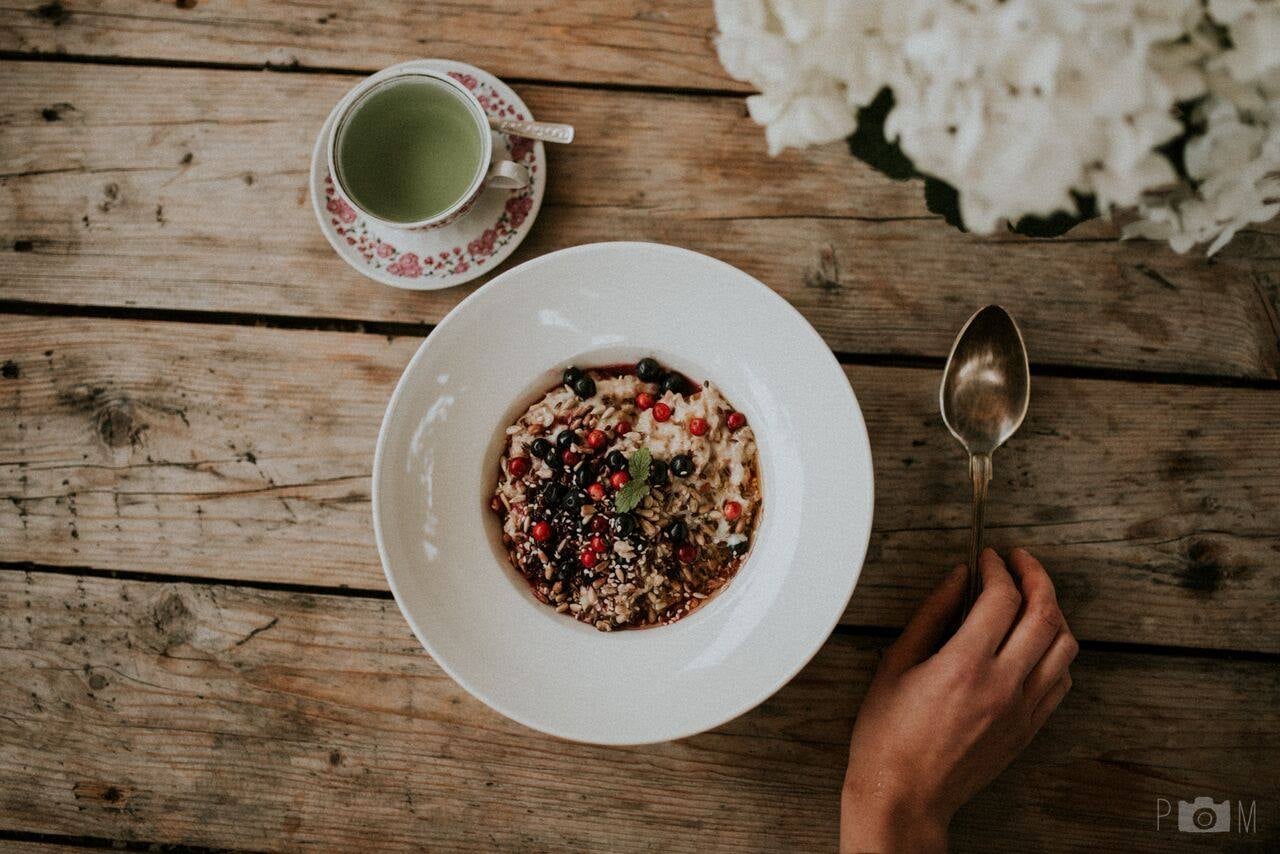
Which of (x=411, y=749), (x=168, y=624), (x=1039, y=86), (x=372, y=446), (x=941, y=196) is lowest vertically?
(x=411, y=749)

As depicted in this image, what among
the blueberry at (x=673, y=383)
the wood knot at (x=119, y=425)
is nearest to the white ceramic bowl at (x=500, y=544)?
the blueberry at (x=673, y=383)

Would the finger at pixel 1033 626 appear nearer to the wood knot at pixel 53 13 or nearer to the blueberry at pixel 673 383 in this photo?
the blueberry at pixel 673 383

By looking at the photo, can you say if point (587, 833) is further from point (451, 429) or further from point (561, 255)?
point (561, 255)

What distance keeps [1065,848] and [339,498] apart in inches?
45.9

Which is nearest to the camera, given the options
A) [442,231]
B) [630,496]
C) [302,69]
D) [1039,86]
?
[1039,86]

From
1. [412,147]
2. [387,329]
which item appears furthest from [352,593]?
[412,147]

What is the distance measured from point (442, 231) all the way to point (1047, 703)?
41.6 inches

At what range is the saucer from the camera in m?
1.12

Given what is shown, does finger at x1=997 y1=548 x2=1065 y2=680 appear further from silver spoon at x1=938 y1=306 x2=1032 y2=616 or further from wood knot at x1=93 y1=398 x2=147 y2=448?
wood knot at x1=93 y1=398 x2=147 y2=448

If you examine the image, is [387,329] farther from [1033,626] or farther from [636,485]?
[1033,626]

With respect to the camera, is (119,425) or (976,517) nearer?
(976,517)

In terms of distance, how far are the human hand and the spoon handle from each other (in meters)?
0.02

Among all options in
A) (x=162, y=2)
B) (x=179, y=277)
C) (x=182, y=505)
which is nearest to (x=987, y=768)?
(x=182, y=505)

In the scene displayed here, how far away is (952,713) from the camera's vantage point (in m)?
1.03
